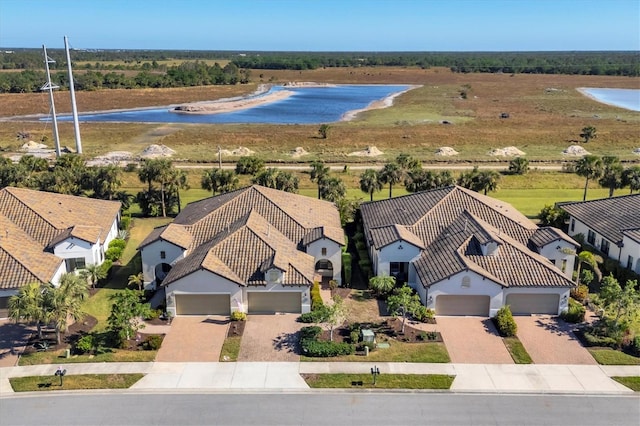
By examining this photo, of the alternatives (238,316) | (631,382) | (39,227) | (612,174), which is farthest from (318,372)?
(612,174)

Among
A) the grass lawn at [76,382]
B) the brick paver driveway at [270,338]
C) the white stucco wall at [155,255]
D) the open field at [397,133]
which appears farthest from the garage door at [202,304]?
Result: the open field at [397,133]

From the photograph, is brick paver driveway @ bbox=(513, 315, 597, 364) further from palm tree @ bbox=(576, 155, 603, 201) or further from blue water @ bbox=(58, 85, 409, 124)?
blue water @ bbox=(58, 85, 409, 124)

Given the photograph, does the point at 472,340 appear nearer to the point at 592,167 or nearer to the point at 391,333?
the point at 391,333

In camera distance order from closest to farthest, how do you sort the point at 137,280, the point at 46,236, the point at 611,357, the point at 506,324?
the point at 611,357 < the point at 506,324 < the point at 137,280 < the point at 46,236

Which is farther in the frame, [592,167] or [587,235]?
[592,167]

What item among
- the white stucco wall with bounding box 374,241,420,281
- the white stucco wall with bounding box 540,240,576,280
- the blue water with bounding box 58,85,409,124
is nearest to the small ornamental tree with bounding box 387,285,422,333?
the white stucco wall with bounding box 374,241,420,281
